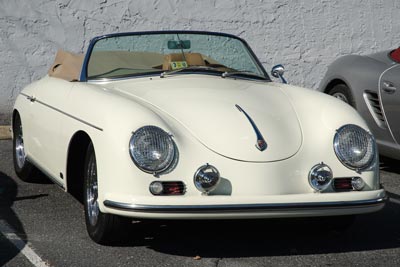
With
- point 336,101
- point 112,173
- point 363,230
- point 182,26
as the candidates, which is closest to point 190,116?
point 112,173

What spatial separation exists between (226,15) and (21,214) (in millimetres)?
5301

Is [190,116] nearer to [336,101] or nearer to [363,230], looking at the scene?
[336,101]

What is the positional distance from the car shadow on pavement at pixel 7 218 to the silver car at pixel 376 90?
3.09 m

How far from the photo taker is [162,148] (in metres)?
4.45

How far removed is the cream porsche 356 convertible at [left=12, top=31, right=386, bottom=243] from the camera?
4398 mm

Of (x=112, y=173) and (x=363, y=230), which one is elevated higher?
(x=112, y=173)

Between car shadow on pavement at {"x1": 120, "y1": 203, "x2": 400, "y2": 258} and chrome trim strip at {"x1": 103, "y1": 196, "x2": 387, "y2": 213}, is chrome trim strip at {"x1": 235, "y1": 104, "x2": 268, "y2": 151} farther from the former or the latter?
car shadow on pavement at {"x1": 120, "y1": 203, "x2": 400, "y2": 258}

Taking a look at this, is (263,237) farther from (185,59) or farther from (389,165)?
(389,165)

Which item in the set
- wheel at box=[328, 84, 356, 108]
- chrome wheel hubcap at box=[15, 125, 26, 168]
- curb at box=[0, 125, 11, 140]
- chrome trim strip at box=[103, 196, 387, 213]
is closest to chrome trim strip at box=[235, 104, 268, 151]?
chrome trim strip at box=[103, 196, 387, 213]

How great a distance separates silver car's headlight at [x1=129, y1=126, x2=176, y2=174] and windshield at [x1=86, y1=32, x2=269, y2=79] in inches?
51.1

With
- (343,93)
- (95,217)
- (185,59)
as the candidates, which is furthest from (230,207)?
(343,93)

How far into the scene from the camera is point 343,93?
25.2 feet

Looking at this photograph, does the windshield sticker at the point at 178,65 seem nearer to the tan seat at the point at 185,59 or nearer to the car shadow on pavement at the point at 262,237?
the tan seat at the point at 185,59

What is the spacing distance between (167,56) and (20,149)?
5.65ft
